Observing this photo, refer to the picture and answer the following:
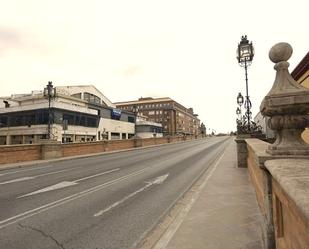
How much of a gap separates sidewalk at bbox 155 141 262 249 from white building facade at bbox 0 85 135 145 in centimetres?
3394

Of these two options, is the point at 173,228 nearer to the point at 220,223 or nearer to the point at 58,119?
the point at 220,223

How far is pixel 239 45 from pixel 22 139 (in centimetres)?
4524

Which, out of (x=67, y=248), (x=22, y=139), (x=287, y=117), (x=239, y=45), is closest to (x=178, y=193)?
(x=67, y=248)

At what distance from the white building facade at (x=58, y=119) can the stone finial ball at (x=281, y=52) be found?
37.5m

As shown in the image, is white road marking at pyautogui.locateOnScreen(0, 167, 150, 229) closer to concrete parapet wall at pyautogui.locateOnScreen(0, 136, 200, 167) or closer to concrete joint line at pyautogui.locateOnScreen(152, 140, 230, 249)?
concrete joint line at pyautogui.locateOnScreen(152, 140, 230, 249)

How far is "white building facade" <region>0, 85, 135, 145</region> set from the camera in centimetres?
4691

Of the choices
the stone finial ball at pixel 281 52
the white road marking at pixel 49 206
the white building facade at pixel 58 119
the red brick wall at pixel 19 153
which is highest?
the white building facade at pixel 58 119

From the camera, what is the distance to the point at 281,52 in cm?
468

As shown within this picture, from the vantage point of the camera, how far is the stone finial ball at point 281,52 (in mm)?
4639

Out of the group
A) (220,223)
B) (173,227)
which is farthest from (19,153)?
(220,223)

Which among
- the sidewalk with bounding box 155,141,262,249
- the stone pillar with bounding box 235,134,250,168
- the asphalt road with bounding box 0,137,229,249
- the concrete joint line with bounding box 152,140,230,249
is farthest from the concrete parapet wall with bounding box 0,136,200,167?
the concrete joint line with bounding box 152,140,230,249

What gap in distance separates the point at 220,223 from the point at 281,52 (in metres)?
3.99

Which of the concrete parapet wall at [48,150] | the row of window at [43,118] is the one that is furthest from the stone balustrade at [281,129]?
the row of window at [43,118]

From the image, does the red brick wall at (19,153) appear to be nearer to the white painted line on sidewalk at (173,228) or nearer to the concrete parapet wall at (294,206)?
the white painted line on sidewalk at (173,228)
